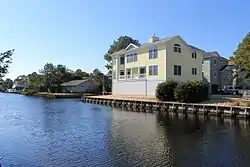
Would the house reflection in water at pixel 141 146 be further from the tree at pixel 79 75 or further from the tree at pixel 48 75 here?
the tree at pixel 79 75

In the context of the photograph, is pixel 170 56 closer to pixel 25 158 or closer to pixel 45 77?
pixel 25 158

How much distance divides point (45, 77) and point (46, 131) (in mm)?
92487

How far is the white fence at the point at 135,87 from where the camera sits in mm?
59109

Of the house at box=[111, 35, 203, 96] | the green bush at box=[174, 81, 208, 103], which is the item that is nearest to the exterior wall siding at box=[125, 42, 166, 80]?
the house at box=[111, 35, 203, 96]

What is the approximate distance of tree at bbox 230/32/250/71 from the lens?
44281mm

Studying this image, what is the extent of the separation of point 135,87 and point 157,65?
723cm

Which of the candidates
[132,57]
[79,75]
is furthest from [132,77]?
[79,75]

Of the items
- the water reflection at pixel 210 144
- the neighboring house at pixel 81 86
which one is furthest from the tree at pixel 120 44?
the water reflection at pixel 210 144

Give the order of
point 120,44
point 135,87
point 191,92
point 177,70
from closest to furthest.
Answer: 1. point 191,92
2. point 177,70
3. point 135,87
4. point 120,44

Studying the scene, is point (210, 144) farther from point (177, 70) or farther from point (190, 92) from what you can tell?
point (177, 70)

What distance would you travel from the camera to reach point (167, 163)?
53.6 feet

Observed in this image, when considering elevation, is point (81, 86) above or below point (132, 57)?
below

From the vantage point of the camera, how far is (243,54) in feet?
147

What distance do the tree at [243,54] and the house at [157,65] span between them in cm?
1312
